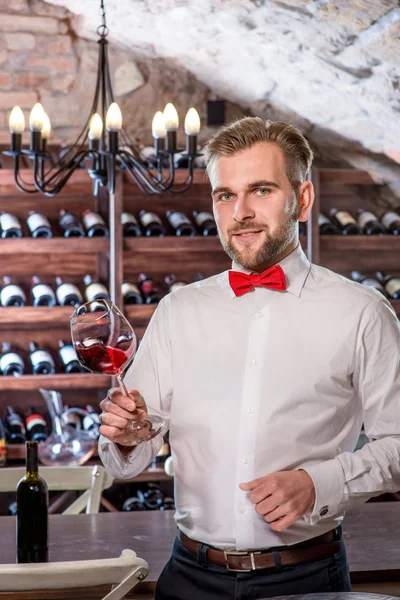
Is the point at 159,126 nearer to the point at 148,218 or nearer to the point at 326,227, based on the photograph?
the point at 148,218

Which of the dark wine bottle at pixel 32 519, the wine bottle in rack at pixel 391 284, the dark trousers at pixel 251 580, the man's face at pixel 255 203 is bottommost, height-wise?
the wine bottle in rack at pixel 391 284

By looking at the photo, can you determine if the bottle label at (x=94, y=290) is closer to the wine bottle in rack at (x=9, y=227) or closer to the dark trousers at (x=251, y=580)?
the wine bottle in rack at (x=9, y=227)

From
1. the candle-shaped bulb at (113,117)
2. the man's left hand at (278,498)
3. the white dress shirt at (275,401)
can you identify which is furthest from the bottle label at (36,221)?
the man's left hand at (278,498)

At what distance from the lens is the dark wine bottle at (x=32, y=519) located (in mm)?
2057

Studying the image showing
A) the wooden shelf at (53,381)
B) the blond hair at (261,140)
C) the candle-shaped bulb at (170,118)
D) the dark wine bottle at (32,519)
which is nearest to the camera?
the blond hair at (261,140)

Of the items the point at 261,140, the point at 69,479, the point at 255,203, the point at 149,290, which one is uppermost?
the point at 261,140

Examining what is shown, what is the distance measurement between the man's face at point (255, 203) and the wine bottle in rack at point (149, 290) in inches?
115

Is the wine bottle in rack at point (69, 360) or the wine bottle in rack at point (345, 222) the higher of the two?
the wine bottle in rack at point (345, 222)

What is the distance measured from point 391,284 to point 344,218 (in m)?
0.47

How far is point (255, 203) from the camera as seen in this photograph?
160cm

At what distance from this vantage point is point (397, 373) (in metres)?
1.56

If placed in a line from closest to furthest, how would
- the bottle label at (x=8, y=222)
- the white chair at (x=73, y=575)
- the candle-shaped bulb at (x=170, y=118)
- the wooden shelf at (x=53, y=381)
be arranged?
the white chair at (x=73, y=575)
the candle-shaped bulb at (x=170, y=118)
the wooden shelf at (x=53, y=381)
the bottle label at (x=8, y=222)

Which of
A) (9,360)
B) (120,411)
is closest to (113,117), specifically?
(120,411)

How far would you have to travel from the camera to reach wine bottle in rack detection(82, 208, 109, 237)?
445cm
